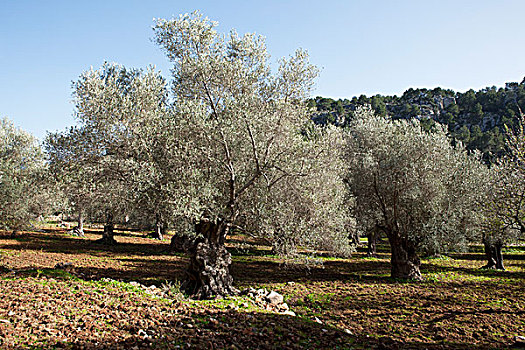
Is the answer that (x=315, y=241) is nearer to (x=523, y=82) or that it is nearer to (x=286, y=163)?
(x=286, y=163)

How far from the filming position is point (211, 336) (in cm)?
803

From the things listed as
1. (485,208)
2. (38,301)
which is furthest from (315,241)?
(485,208)

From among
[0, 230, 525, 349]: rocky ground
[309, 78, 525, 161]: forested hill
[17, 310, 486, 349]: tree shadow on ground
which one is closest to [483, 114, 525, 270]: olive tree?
[0, 230, 525, 349]: rocky ground

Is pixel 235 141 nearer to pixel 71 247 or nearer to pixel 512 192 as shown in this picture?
pixel 512 192

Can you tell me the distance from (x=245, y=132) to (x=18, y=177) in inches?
1126

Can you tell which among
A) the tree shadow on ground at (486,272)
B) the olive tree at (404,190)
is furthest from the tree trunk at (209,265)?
the tree shadow on ground at (486,272)

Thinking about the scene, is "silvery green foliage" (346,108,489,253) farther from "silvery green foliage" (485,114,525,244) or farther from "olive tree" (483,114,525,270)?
"silvery green foliage" (485,114,525,244)

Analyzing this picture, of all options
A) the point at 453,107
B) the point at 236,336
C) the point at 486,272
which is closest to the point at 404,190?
the point at 486,272

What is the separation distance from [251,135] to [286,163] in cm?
200

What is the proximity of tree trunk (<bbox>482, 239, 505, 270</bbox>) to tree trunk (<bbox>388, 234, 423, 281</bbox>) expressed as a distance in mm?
10123

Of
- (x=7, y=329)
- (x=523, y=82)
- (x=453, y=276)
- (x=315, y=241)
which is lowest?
(x=453, y=276)

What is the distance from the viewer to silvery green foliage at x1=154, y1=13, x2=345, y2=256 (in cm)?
1276

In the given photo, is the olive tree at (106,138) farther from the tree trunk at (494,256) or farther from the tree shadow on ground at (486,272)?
the tree trunk at (494,256)

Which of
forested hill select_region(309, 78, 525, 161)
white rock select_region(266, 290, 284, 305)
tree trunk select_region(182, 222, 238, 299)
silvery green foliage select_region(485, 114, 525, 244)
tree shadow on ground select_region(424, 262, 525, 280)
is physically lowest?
tree shadow on ground select_region(424, 262, 525, 280)
